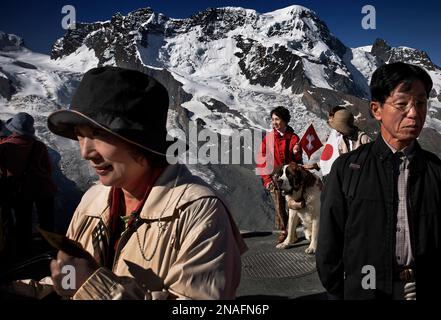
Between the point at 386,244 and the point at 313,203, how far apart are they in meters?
3.51

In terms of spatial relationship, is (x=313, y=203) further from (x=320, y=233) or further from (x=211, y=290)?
(x=211, y=290)

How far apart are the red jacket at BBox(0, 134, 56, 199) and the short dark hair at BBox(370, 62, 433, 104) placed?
14.5 feet

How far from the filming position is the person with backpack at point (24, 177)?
4930mm

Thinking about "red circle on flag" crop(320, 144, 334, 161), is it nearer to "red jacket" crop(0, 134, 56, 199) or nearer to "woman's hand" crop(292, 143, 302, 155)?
"woman's hand" crop(292, 143, 302, 155)

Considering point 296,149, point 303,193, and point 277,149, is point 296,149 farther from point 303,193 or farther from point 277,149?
point 303,193

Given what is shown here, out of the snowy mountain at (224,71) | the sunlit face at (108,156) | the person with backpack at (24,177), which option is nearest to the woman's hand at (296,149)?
the person with backpack at (24,177)

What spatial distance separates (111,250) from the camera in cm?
167

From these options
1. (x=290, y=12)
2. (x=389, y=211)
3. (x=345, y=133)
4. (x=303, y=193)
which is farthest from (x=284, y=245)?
(x=290, y=12)

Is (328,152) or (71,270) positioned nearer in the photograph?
(71,270)

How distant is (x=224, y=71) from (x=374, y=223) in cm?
14870

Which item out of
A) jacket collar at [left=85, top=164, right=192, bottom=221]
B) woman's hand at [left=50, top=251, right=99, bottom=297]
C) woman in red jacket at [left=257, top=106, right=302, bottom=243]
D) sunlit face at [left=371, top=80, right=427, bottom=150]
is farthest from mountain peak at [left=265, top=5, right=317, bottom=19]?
woman's hand at [left=50, top=251, right=99, bottom=297]

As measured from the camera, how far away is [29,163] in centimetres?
504

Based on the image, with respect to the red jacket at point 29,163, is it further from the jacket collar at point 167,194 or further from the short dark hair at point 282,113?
the jacket collar at point 167,194
